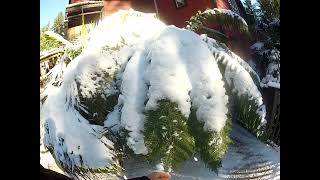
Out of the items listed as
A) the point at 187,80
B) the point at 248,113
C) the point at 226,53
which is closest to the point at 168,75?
the point at 187,80

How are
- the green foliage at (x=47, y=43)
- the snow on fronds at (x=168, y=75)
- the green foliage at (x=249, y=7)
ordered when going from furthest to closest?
the green foliage at (x=47, y=43) → the green foliage at (x=249, y=7) → the snow on fronds at (x=168, y=75)

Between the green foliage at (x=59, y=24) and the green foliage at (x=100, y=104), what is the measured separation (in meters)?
0.38

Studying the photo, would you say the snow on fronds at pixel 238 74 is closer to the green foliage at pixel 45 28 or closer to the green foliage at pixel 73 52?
the green foliage at pixel 73 52

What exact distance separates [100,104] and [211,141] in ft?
2.08

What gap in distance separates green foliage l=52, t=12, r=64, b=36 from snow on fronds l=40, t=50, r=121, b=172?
0.19 m

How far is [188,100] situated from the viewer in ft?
9.59

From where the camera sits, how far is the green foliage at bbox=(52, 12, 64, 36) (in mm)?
3074

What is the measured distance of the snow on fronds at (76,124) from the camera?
9.81 ft

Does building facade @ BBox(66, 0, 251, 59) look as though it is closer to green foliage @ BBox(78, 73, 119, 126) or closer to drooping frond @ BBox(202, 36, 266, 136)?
drooping frond @ BBox(202, 36, 266, 136)

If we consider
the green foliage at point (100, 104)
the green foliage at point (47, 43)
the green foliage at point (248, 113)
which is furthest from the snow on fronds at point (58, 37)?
the green foliage at point (248, 113)
